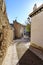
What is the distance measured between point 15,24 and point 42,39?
1084 inches

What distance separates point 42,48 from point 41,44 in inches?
26.2

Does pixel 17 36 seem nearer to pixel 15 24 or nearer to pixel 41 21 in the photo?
pixel 15 24

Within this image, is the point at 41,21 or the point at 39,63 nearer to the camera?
the point at 39,63

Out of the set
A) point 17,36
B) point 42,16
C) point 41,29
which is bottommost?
point 17,36

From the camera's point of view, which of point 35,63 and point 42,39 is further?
point 42,39

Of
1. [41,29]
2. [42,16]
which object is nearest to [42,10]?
[42,16]

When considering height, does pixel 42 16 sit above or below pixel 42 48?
above

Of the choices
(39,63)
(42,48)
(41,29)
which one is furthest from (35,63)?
(41,29)

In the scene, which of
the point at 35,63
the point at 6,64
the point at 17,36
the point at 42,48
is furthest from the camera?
the point at 17,36

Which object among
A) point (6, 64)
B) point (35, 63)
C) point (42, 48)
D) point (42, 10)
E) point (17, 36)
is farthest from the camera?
point (17, 36)

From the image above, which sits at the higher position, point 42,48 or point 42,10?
point 42,10

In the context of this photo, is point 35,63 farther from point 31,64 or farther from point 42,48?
point 42,48

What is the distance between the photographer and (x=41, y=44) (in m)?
14.0

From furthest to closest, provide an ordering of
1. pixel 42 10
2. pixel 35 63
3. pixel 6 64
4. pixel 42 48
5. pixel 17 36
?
pixel 17 36
pixel 42 10
pixel 42 48
pixel 35 63
pixel 6 64
